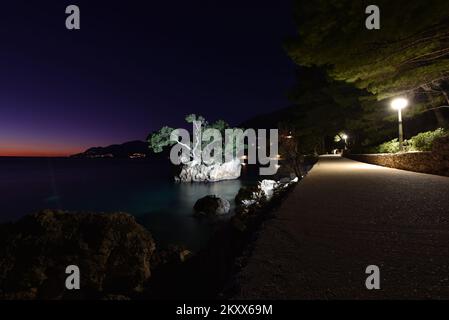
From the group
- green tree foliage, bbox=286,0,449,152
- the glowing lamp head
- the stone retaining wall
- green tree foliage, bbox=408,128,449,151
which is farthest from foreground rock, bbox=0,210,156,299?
the glowing lamp head

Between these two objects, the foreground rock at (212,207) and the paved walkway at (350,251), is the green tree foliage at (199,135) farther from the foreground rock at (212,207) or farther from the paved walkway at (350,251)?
the paved walkway at (350,251)

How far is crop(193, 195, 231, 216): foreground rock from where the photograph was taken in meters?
17.3

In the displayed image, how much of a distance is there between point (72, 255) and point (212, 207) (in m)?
12.3

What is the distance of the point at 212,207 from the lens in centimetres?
1752

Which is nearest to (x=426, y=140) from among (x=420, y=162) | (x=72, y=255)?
(x=420, y=162)

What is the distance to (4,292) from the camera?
4.79m

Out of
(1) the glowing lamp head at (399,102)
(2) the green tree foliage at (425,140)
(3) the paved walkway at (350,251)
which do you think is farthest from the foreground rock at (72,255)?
(1) the glowing lamp head at (399,102)

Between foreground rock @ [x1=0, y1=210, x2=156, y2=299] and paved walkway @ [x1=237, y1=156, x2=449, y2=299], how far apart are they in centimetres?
368

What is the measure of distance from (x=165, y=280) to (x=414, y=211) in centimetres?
549

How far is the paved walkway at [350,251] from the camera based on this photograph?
2.25 meters

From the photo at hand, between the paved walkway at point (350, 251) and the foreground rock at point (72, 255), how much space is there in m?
3.68

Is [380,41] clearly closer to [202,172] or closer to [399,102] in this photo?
[399,102]
